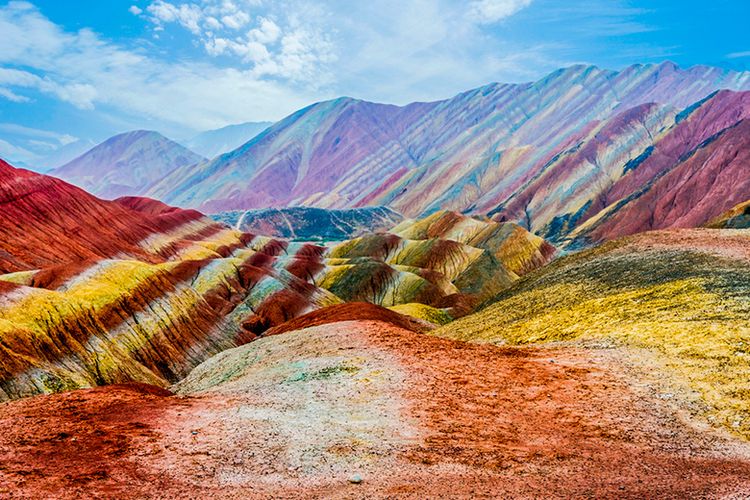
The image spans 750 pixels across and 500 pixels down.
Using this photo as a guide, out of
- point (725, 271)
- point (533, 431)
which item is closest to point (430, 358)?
point (533, 431)

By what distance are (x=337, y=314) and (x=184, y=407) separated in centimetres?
3412

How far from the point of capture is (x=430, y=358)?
25.2 metres

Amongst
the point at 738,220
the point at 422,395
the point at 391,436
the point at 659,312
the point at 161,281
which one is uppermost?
the point at 738,220

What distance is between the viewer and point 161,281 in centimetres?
6756

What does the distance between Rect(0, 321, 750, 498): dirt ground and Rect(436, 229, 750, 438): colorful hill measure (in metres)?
1.66

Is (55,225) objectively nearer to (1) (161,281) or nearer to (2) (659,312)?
(1) (161,281)

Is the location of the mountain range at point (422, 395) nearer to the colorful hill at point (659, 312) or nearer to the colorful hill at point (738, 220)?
the colorful hill at point (659, 312)

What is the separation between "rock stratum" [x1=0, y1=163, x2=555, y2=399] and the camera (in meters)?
45.5

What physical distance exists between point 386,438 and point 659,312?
64.6ft

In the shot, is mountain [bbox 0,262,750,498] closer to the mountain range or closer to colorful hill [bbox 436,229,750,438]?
the mountain range

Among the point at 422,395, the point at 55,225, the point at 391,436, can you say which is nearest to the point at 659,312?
the point at 422,395

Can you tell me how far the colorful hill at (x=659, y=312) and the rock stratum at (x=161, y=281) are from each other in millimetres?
29224

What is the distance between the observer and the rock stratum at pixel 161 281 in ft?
149

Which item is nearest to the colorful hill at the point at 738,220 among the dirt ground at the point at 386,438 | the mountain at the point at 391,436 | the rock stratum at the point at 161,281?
the rock stratum at the point at 161,281
